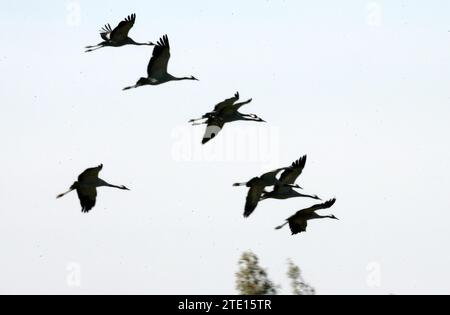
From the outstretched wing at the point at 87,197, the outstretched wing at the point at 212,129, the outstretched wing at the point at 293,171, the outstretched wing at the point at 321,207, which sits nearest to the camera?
the outstretched wing at the point at 321,207

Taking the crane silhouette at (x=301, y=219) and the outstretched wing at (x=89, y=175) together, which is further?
the crane silhouette at (x=301, y=219)

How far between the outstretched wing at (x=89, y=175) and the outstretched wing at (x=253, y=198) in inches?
127

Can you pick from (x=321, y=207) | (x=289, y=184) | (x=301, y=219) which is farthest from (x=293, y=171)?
(x=321, y=207)

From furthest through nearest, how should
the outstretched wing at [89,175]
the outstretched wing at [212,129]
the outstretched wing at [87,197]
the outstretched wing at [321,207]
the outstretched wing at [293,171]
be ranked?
the outstretched wing at [293,171] → the outstretched wing at [212,129] → the outstretched wing at [87,197] → the outstretched wing at [89,175] → the outstretched wing at [321,207]

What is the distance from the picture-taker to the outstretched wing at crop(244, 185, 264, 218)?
103ft

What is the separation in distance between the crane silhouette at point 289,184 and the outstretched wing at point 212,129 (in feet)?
5.58

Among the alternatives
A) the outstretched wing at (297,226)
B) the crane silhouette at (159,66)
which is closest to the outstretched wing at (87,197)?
the crane silhouette at (159,66)

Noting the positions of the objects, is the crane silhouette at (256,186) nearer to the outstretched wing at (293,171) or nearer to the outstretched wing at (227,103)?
the outstretched wing at (293,171)

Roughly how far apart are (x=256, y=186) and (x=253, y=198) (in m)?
0.28

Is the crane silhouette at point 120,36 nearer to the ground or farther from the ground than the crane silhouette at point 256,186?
farther from the ground

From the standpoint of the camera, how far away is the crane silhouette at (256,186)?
31.3 metres
